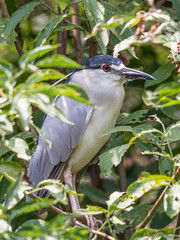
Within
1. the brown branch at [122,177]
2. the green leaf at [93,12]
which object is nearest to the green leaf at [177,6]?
the green leaf at [93,12]

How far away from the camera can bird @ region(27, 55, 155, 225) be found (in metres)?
2.76

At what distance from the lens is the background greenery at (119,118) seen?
119 cm

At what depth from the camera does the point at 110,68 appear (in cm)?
275

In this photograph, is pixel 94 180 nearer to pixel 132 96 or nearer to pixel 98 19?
pixel 132 96

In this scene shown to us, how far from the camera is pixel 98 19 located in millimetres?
2402

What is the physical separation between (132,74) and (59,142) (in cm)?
64

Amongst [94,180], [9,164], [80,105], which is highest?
[9,164]

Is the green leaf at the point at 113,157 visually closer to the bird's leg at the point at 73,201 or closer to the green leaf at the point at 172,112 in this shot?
the bird's leg at the point at 73,201

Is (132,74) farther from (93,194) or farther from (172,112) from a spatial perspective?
(93,194)

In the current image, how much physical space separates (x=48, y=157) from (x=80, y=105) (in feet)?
1.30

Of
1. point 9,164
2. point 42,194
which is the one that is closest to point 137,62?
point 42,194

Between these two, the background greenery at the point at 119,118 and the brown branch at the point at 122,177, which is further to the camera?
the brown branch at the point at 122,177

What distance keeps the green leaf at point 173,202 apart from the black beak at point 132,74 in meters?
1.28

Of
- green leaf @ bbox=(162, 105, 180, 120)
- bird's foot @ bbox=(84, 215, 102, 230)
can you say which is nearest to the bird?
bird's foot @ bbox=(84, 215, 102, 230)
